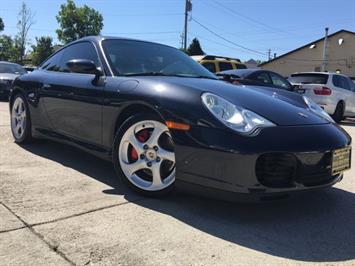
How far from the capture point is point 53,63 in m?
5.22

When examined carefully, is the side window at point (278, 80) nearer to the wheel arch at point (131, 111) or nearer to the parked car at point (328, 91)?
the parked car at point (328, 91)

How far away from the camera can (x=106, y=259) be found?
2473 mm

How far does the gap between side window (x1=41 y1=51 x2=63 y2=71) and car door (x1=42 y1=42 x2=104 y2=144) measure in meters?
0.05

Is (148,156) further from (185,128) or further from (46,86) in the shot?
(46,86)

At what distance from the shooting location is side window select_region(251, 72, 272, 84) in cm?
1065

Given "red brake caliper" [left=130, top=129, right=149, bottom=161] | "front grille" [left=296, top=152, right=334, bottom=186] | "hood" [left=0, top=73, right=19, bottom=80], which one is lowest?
"front grille" [left=296, top=152, right=334, bottom=186]

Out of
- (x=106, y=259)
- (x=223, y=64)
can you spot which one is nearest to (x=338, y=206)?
(x=106, y=259)

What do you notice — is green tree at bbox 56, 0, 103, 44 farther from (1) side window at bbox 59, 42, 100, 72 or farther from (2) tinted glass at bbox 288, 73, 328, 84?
(1) side window at bbox 59, 42, 100, 72

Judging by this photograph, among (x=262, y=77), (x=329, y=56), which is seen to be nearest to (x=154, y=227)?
(x=262, y=77)

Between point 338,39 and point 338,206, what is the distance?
1603 inches

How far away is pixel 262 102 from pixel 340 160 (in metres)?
0.72

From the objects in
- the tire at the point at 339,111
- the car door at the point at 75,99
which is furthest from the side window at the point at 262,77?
the car door at the point at 75,99

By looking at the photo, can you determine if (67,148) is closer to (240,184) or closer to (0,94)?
(240,184)

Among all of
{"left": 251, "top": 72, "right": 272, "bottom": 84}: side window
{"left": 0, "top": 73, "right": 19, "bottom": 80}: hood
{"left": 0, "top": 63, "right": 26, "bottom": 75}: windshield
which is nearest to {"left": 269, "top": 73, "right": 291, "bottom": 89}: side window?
{"left": 251, "top": 72, "right": 272, "bottom": 84}: side window
